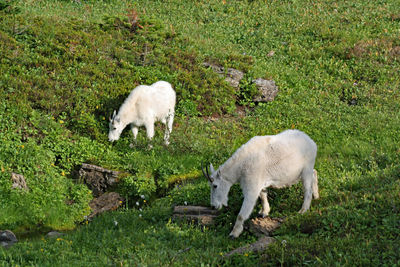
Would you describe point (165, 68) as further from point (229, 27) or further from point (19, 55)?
point (229, 27)

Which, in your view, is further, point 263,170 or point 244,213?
point 263,170

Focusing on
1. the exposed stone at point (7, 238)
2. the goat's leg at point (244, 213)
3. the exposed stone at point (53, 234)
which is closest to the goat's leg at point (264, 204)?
the goat's leg at point (244, 213)

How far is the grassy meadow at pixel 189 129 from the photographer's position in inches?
312

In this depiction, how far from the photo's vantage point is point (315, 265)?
665cm

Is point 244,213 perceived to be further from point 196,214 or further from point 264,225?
point 196,214

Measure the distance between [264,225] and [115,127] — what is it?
6789mm

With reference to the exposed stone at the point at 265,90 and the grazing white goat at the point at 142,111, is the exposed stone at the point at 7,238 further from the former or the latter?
the exposed stone at the point at 265,90

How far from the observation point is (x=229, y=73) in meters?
18.8

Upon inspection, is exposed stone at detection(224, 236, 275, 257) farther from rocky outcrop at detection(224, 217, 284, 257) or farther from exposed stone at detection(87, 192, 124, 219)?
exposed stone at detection(87, 192, 124, 219)

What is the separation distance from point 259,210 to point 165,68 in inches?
371

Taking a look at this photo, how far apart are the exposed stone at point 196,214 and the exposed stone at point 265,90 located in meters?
8.80

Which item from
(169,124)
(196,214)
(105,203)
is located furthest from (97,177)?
(196,214)

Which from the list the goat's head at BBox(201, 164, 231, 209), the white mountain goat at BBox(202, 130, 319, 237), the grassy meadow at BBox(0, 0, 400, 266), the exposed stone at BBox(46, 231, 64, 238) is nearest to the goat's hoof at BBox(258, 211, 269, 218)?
the white mountain goat at BBox(202, 130, 319, 237)

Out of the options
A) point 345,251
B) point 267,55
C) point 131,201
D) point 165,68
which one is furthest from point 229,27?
point 345,251
